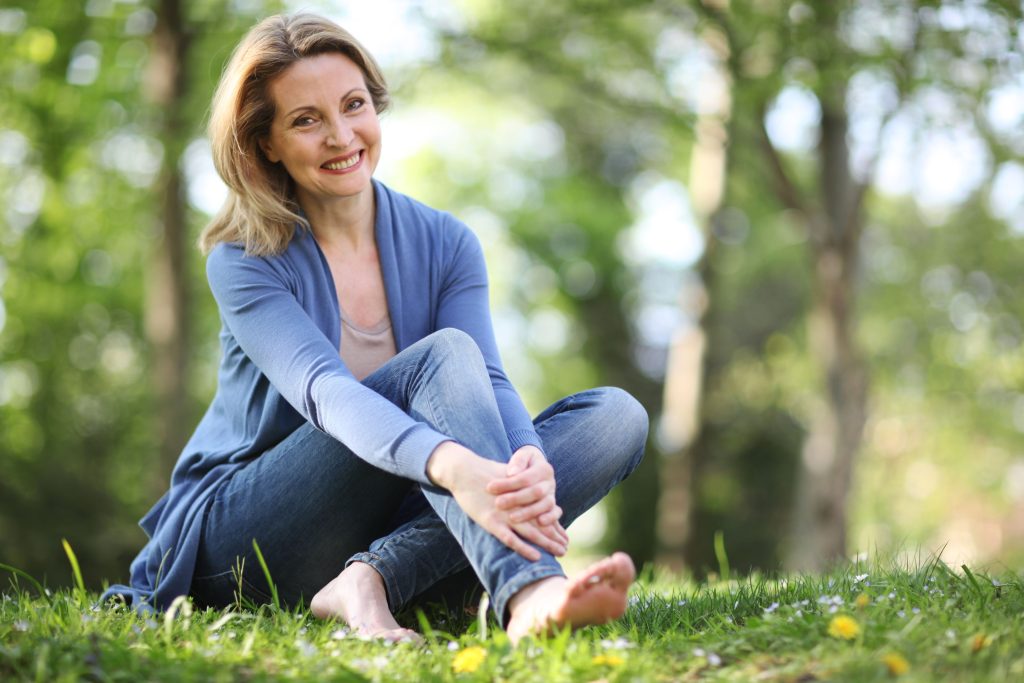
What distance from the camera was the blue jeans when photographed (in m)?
2.50

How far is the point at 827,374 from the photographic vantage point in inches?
302

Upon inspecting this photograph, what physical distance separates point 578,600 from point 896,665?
0.62 metres

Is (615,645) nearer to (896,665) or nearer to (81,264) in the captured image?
(896,665)

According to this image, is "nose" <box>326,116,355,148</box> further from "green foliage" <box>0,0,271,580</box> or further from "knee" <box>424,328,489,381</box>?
"green foliage" <box>0,0,271,580</box>

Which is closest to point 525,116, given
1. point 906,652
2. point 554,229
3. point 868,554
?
point 554,229

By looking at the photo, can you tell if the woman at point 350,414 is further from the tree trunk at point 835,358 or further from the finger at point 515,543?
the tree trunk at point 835,358

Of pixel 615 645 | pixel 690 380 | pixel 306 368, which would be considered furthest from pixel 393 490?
pixel 690 380

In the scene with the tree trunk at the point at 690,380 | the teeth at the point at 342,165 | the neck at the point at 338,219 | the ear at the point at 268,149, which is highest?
the ear at the point at 268,149

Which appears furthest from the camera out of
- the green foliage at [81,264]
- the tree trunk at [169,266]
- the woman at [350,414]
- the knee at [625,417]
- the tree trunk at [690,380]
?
the tree trunk at [690,380]

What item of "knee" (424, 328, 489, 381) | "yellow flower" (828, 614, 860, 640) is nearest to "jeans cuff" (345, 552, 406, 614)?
"knee" (424, 328, 489, 381)

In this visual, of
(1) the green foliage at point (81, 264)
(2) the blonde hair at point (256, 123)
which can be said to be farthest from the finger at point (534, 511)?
(1) the green foliage at point (81, 264)

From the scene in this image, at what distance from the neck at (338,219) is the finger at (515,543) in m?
1.17

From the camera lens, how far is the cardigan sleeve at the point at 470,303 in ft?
9.49

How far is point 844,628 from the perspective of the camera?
2111 millimetres
